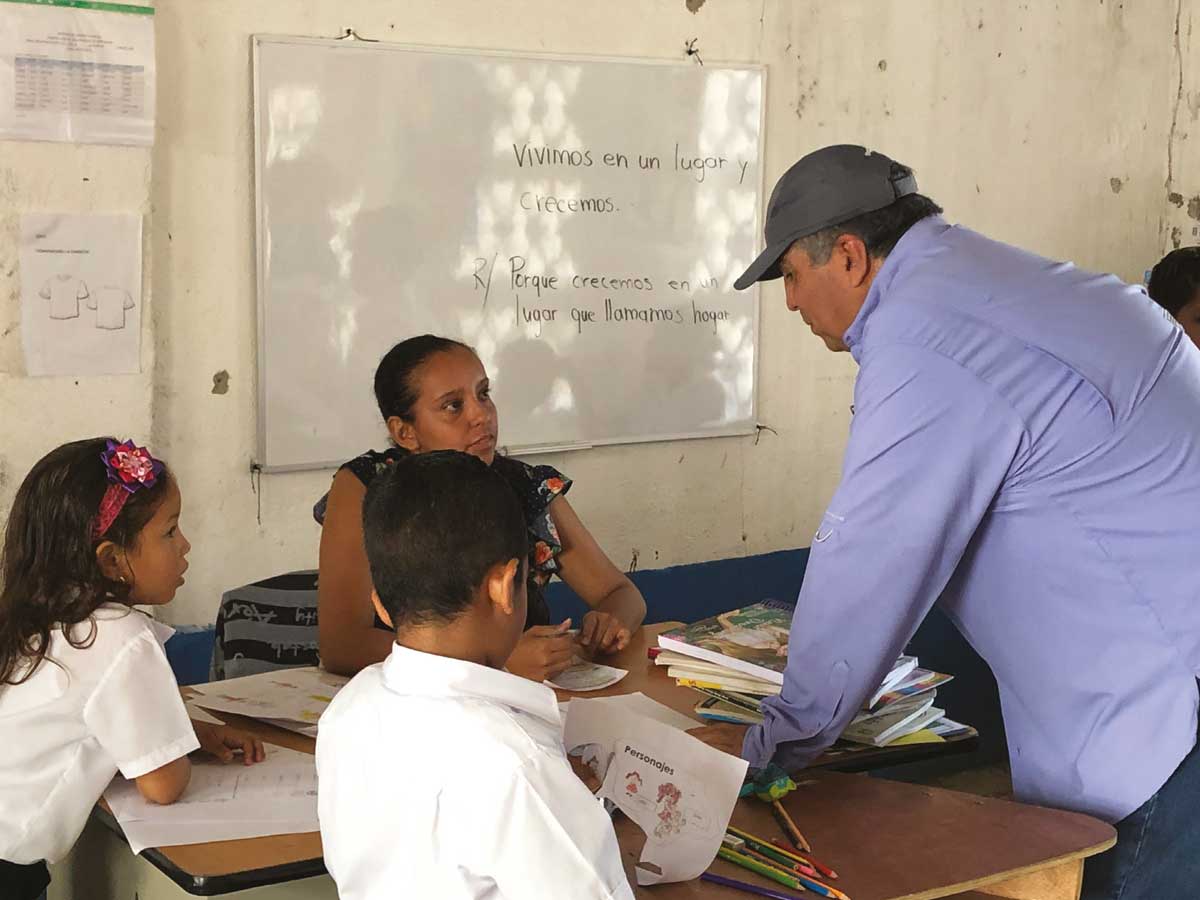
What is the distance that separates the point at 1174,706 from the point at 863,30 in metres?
3.06

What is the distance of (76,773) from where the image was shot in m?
1.84

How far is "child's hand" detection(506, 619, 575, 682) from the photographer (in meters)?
2.27

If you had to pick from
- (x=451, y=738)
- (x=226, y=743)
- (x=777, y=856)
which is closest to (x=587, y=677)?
(x=226, y=743)

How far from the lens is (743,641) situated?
2354 millimetres

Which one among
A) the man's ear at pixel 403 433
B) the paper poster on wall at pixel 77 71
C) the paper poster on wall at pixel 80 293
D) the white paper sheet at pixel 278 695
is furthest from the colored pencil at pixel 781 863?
the paper poster on wall at pixel 77 71

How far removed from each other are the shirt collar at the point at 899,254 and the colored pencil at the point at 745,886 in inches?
30.0

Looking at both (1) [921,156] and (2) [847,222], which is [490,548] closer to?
(2) [847,222]

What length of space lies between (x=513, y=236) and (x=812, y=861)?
2385 mm

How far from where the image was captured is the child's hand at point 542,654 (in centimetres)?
227

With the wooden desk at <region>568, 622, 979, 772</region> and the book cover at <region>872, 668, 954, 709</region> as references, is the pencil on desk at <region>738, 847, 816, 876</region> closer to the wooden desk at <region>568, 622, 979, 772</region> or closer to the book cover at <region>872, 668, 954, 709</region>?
the wooden desk at <region>568, 622, 979, 772</region>

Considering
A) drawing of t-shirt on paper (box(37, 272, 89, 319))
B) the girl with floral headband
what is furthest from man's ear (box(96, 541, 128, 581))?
drawing of t-shirt on paper (box(37, 272, 89, 319))

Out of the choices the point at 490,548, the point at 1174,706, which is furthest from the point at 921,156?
the point at 490,548

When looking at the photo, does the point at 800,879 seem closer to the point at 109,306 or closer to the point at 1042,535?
the point at 1042,535

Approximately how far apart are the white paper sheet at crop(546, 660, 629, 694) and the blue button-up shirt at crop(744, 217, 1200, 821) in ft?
1.59
